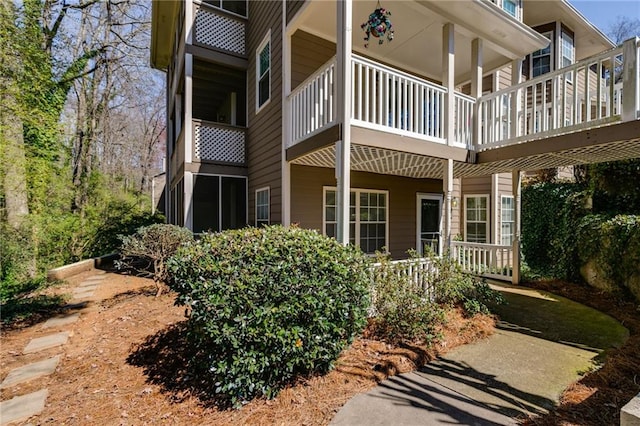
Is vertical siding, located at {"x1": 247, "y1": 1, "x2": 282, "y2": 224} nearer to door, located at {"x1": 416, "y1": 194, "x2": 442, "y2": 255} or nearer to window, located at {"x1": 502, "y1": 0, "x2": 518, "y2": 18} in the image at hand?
door, located at {"x1": 416, "y1": 194, "x2": 442, "y2": 255}

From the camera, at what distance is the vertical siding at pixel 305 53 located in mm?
6863

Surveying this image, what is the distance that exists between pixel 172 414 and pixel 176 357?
110cm

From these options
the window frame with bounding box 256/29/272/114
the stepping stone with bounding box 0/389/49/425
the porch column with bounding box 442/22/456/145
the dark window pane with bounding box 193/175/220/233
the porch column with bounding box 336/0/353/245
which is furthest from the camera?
the dark window pane with bounding box 193/175/220/233

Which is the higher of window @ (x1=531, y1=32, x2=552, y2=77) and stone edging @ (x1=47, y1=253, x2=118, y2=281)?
window @ (x1=531, y1=32, x2=552, y2=77)

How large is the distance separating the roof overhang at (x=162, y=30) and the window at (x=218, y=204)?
223 inches

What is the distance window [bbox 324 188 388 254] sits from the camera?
754 centimetres

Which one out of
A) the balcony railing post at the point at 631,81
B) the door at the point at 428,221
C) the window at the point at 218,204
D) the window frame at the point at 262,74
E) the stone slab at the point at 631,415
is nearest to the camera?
the stone slab at the point at 631,415

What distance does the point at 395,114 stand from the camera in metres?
5.99

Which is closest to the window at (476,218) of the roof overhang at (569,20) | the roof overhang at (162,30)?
the roof overhang at (569,20)

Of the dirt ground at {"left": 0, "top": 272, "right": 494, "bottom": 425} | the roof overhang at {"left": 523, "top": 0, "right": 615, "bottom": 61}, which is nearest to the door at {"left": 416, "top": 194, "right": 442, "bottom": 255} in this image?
the dirt ground at {"left": 0, "top": 272, "right": 494, "bottom": 425}

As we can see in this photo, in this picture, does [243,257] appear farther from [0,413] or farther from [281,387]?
[0,413]

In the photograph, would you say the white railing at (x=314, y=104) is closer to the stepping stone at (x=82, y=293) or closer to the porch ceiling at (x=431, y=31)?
the porch ceiling at (x=431, y=31)

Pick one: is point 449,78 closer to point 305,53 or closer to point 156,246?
point 305,53

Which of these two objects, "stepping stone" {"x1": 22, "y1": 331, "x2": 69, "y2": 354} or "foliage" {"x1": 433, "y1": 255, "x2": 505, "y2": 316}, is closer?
"stepping stone" {"x1": 22, "y1": 331, "x2": 69, "y2": 354}
